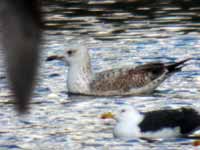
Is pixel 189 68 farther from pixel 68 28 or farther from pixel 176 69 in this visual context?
pixel 68 28

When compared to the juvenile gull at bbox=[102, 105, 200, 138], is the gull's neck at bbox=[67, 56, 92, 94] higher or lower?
lower

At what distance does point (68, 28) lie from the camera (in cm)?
1834

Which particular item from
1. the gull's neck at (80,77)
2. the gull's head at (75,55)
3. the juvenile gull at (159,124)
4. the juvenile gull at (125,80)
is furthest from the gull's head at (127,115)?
the gull's head at (75,55)

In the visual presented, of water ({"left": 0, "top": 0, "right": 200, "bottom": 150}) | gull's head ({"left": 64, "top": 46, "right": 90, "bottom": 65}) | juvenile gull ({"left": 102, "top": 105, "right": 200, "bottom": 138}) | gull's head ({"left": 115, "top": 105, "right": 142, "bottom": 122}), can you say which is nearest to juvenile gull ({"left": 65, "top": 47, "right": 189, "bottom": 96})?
water ({"left": 0, "top": 0, "right": 200, "bottom": 150})

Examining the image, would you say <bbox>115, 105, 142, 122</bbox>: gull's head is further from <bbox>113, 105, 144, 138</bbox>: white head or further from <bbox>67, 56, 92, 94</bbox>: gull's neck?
<bbox>67, 56, 92, 94</bbox>: gull's neck

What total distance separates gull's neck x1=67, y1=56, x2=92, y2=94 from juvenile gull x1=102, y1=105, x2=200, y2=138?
3.03m

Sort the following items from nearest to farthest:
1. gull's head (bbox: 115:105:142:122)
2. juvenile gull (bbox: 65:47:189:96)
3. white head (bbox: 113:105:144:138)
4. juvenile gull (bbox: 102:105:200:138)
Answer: juvenile gull (bbox: 102:105:200:138), white head (bbox: 113:105:144:138), gull's head (bbox: 115:105:142:122), juvenile gull (bbox: 65:47:189:96)

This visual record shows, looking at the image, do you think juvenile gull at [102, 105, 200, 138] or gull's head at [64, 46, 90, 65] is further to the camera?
gull's head at [64, 46, 90, 65]

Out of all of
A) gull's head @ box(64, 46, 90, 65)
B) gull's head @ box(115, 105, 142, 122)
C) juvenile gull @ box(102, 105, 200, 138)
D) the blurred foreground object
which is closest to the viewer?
the blurred foreground object

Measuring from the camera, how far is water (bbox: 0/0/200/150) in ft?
34.9

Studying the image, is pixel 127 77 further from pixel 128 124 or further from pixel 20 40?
pixel 20 40

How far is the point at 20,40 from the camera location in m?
0.94

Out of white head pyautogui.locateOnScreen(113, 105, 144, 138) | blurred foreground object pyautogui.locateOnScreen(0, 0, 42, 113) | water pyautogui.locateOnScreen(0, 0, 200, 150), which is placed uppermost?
blurred foreground object pyautogui.locateOnScreen(0, 0, 42, 113)

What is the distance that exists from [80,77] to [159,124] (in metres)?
3.85
